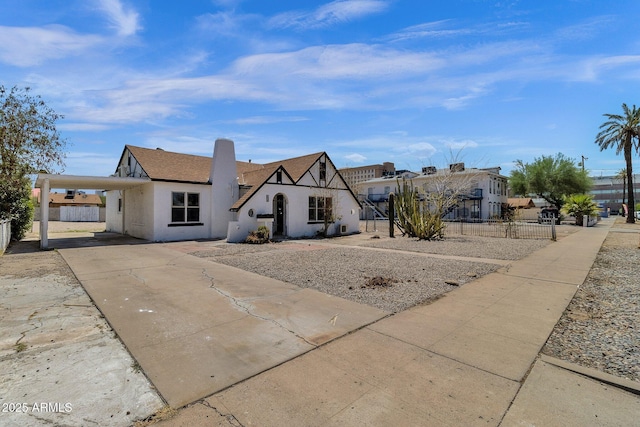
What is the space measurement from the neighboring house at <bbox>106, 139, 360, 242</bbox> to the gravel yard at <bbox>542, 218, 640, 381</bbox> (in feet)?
43.9

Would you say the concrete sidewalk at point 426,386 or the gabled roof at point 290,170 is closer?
the concrete sidewalk at point 426,386

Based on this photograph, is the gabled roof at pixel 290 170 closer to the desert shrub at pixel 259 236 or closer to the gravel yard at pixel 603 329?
the desert shrub at pixel 259 236

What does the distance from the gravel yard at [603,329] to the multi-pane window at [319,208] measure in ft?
44.2

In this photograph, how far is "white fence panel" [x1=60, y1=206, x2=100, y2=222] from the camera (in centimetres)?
3816

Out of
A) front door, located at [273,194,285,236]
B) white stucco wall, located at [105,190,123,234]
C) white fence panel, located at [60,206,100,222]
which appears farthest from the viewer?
white fence panel, located at [60,206,100,222]

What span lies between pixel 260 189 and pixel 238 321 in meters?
12.4

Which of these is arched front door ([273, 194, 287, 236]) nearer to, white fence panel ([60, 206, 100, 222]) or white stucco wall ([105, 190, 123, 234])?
white stucco wall ([105, 190, 123, 234])

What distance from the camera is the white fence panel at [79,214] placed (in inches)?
1502

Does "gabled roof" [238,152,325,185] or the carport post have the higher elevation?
"gabled roof" [238,152,325,185]

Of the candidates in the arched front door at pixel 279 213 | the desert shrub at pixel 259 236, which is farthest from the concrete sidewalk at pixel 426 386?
the arched front door at pixel 279 213

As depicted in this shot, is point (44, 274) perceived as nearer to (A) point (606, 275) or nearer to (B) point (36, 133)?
(B) point (36, 133)

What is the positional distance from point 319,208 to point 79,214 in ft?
114

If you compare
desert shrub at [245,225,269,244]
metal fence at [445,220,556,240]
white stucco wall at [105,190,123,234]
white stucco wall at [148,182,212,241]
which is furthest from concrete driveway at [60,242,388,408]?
metal fence at [445,220,556,240]

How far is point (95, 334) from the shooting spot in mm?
4277
